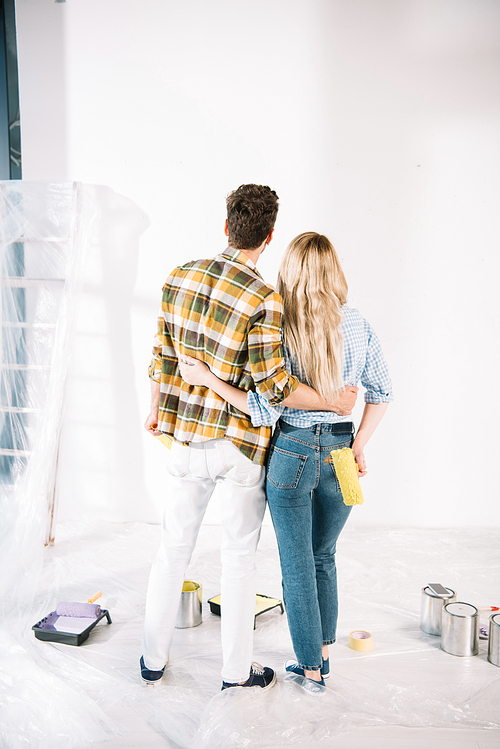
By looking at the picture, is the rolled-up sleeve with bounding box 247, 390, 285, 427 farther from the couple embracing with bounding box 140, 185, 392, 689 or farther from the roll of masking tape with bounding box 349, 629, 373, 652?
the roll of masking tape with bounding box 349, 629, 373, 652

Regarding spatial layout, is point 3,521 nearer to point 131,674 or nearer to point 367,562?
point 131,674

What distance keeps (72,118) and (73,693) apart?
2732 mm

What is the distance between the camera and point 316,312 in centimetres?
149

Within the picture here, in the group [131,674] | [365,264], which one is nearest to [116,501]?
[131,674]

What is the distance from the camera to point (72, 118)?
2914 mm

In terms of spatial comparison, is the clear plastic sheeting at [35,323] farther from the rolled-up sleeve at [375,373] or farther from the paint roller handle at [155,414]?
the rolled-up sleeve at [375,373]

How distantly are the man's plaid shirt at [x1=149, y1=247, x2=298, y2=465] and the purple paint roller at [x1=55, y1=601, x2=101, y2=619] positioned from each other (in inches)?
38.1

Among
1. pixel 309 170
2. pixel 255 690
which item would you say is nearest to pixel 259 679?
pixel 255 690

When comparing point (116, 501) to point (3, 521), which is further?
point (116, 501)

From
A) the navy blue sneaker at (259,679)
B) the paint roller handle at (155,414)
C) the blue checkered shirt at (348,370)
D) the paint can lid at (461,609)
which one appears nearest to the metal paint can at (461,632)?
the paint can lid at (461,609)

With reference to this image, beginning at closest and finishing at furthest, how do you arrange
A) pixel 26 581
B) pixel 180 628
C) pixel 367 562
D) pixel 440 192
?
1. pixel 180 628
2. pixel 26 581
3. pixel 367 562
4. pixel 440 192

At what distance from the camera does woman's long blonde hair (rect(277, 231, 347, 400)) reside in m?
1.49

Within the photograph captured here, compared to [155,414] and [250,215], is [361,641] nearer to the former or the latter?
[155,414]

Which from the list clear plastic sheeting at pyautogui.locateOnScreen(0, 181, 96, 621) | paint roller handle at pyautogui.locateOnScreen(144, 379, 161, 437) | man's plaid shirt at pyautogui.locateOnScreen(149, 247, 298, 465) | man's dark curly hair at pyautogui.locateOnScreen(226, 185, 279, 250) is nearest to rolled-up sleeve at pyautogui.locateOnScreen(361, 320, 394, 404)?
man's plaid shirt at pyautogui.locateOnScreen(149, 247, 298, 465)
